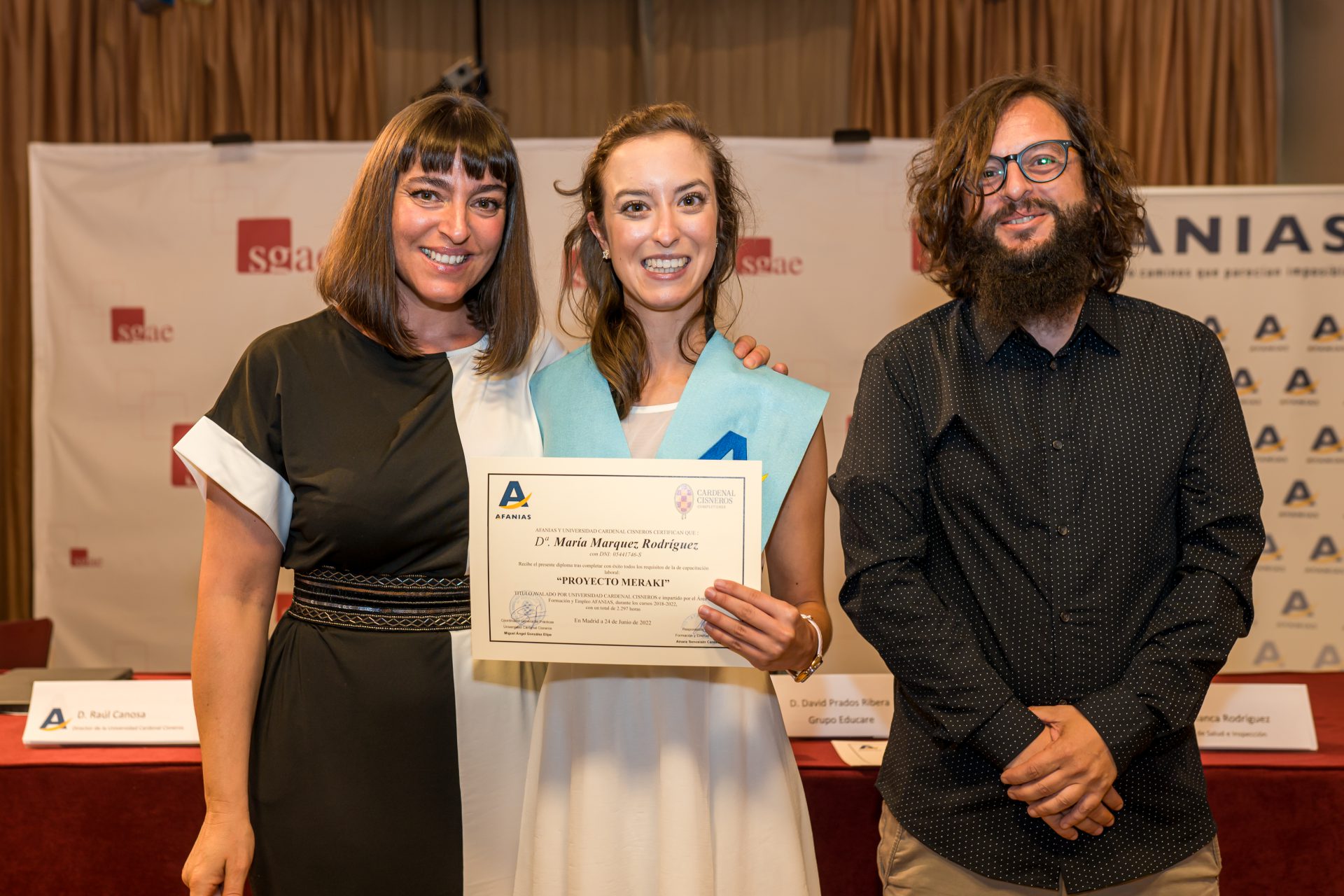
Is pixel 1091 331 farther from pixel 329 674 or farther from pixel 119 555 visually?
pixel 119 555

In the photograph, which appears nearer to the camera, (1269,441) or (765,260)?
(1269,441)

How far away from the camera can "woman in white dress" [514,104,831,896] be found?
1656mm

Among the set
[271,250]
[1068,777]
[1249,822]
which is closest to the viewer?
[1068,777]

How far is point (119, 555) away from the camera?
15.8 ft

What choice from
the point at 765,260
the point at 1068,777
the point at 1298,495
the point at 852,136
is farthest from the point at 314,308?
the point at 1298,495

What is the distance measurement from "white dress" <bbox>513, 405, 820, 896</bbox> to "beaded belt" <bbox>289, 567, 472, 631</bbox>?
20 cm

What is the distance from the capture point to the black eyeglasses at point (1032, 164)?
1.74 meters

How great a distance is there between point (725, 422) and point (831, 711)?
36.1 inches

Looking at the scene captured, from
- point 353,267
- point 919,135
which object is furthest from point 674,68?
point 353,267

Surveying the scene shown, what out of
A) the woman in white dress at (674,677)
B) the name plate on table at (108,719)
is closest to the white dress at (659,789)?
the woman in white dress at (674,677)

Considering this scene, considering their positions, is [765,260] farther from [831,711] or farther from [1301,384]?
[831,711]

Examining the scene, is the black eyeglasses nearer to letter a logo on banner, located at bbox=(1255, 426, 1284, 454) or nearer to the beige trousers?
the beige trousers

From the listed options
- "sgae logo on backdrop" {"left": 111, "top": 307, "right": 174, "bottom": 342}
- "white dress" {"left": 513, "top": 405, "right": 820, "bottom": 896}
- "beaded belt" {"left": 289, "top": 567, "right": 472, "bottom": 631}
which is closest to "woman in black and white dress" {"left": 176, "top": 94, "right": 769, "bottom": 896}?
"beaded belt" {"left": 289, "top": 567, "right": 472, "bottom": 631}

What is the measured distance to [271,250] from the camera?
4.66m
